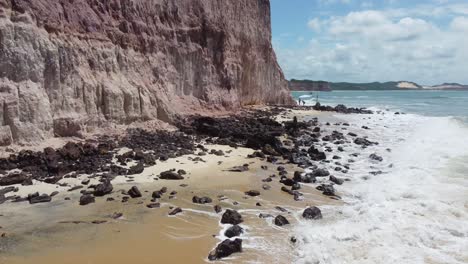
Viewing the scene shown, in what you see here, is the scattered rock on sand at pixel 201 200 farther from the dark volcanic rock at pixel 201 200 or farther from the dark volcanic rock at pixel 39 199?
the dark volcanic rock at pixel 39 199

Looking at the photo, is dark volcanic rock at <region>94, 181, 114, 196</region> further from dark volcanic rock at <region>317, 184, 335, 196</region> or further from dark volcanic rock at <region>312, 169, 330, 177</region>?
dark volcanic rock at <region>312, 169, 330, 177</region>

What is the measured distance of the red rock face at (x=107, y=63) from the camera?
14445 mm

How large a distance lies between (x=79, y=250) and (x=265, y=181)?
7115 mm

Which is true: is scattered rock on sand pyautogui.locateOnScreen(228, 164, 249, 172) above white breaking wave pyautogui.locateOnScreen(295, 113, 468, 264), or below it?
above

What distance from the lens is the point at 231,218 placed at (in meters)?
9.87

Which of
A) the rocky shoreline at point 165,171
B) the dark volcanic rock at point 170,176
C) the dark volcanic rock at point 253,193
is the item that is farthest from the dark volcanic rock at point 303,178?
the dark volcanic rock at point 170,176

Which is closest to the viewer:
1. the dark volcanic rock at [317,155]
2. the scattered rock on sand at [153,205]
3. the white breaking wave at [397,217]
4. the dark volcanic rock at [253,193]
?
the white breaking wave at [397,217]

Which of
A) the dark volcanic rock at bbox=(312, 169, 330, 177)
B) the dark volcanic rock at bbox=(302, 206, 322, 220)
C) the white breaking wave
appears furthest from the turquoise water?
the dark volcanic rock at bbox=(302, 206, 322, 220)

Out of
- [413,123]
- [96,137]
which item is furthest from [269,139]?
[413,123]

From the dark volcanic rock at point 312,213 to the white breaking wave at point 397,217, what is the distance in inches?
7.0

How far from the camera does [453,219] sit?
10273 millimetres

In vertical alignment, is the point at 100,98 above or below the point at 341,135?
above

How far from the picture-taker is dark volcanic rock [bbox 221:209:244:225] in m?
9.83

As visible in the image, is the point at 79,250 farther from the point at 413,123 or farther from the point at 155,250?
the point at 413,123
